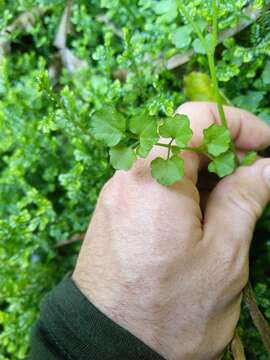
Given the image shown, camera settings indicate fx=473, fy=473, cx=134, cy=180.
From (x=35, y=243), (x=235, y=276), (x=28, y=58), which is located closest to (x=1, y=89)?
(x=28, y=58)

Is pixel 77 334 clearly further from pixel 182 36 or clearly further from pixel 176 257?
pixel 182 36

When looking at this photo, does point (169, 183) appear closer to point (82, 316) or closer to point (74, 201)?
point (82, 316)

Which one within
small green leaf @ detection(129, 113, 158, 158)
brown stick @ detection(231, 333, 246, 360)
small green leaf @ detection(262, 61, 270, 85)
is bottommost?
brown stick @ detection(231, 333, 246, 360)

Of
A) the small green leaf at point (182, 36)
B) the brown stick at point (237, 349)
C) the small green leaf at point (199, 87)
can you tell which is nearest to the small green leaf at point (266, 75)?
the small green leaf at point (199, 87)

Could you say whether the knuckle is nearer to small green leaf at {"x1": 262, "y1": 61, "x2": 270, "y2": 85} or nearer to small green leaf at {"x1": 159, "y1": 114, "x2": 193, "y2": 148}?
small green leaf at {"x1": 159, "y1": 114, "x2": 193, "y2": 148}

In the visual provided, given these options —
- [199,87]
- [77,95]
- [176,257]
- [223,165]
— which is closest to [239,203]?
[223,165]

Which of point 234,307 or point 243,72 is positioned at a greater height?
point 243,72

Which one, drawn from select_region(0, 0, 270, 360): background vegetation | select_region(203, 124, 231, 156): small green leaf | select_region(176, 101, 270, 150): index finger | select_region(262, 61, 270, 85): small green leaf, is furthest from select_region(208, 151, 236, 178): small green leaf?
select_region(262, 61, 270, 85): small green leaf
